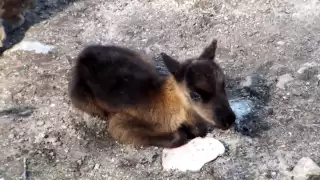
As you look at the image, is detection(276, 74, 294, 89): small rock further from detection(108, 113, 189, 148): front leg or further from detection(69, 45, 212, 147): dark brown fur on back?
detection(108, 113, 189, 148): front leg

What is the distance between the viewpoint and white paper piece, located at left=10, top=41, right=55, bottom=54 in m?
7.79

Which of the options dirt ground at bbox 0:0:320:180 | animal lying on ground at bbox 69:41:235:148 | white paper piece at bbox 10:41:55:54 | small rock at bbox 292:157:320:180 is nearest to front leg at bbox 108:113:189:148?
animal lying on ground at bbox 69:41:235:148

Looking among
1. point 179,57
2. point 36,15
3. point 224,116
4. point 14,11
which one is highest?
point 224,116

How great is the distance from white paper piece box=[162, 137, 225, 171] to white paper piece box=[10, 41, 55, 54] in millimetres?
2491

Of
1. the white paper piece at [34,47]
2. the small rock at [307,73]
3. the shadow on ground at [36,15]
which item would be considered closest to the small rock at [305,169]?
the small rock at [307,73]

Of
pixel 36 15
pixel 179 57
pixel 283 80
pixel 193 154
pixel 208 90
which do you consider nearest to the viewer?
pixel 208 90

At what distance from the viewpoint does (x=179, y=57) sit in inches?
297

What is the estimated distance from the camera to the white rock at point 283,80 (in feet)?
22.8

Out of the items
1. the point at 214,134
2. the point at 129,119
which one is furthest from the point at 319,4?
the point at 129,119

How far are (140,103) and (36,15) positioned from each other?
3209 mm

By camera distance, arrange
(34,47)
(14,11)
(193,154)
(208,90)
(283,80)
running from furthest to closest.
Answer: (14,11), (34,47), (283,80), (193,154), (208,90)

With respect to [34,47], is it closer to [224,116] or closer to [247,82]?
[247,82]

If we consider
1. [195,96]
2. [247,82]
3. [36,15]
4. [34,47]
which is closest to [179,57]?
[247,82]

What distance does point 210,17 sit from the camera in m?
8.25
